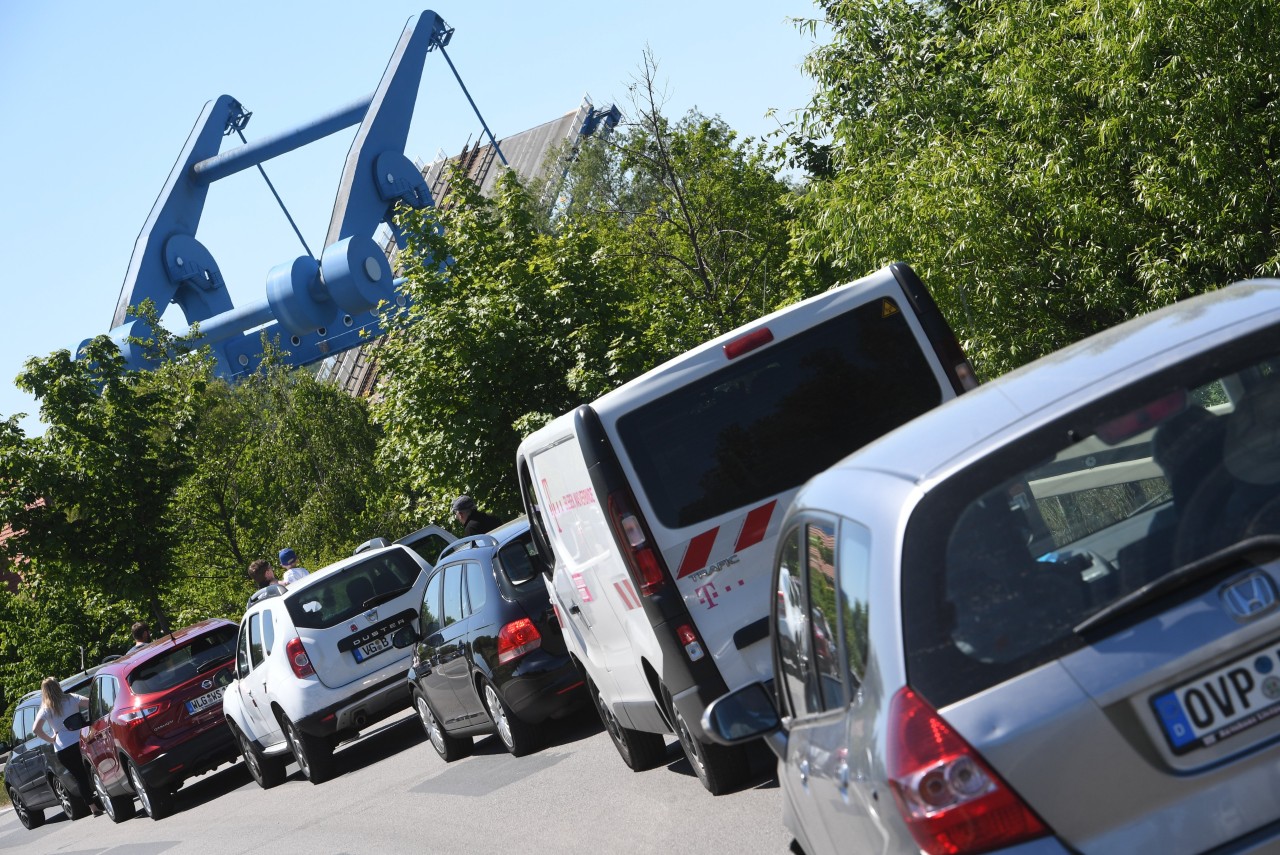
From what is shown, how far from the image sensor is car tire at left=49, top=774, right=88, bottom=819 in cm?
2291

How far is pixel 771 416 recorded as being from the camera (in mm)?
7320

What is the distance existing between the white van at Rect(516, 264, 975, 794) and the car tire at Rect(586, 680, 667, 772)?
235cm

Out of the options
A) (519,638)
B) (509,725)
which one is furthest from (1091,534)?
(509,725)

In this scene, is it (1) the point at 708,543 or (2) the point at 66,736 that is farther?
(2) the point at 66,736

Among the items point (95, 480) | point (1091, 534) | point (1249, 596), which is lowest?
point (1249, 596)

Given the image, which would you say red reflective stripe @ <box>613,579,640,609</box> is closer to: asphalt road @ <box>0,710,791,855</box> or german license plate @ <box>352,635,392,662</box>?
asphalt road @ <box>0,710,791,855</box>

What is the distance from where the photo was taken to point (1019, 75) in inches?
567

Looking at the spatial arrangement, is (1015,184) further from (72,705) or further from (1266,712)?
(72,705)

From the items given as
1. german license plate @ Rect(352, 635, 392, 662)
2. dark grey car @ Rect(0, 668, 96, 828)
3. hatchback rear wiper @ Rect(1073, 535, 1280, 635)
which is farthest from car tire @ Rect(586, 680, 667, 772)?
dark grey car @ Rect(0, 668, 96, 828)

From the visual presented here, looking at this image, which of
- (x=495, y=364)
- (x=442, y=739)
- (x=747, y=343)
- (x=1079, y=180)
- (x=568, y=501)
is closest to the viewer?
(x=747, y=343)

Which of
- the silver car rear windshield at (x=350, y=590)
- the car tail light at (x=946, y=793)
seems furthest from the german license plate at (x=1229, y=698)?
the silver car rear windshield at (x=350, y=590)

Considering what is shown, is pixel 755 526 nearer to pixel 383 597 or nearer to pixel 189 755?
pixel 383 597

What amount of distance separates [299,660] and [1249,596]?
12.6 m

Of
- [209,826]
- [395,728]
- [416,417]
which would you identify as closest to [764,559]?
[209,826]
